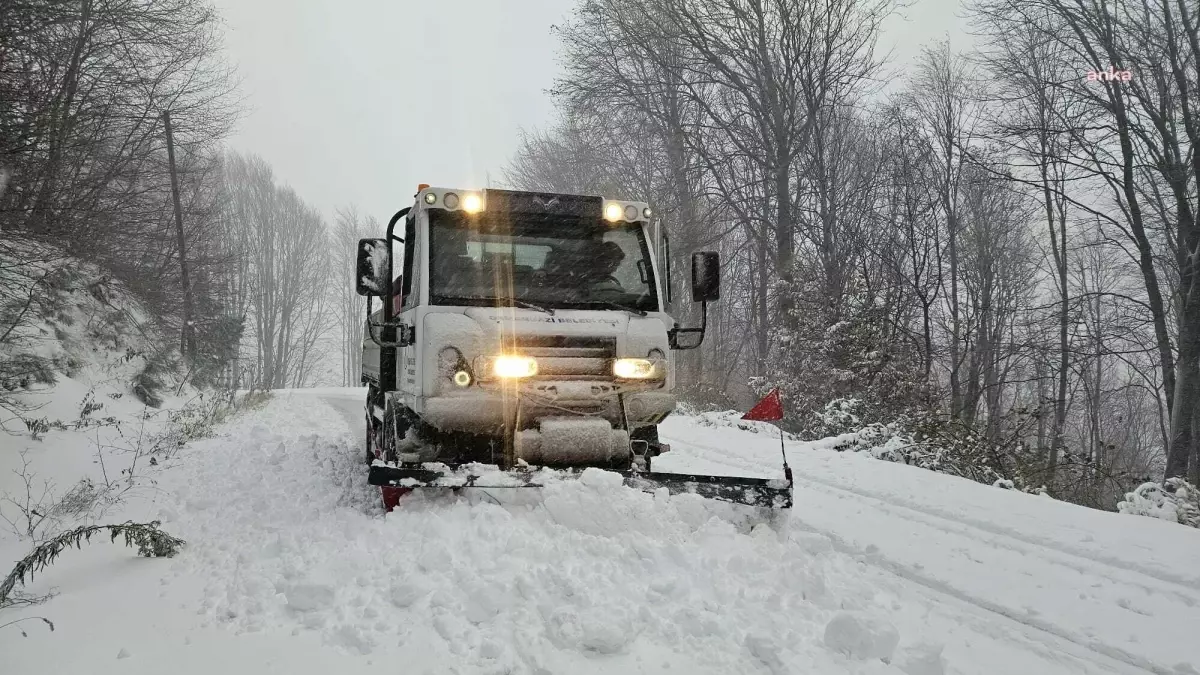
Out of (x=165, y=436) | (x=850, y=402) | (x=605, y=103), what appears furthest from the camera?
(x=605, y=103)

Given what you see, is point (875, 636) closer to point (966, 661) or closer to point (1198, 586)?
point (966, 661)

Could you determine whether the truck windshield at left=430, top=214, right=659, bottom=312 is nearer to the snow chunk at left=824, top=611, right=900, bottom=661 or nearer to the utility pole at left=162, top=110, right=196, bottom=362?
the snow chunk at left=824, top=611, right=900, bottom=661

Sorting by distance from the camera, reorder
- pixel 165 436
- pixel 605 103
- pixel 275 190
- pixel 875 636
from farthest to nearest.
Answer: pixel 275 190 < pixel 605 103 < pixel 165 436 < pixel 875 636

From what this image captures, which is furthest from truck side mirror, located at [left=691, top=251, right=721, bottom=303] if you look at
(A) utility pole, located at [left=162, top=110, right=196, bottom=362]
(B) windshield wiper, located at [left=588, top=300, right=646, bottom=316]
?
(A) utility pole, located at [left=162, top=110, right=196, bottom=362]

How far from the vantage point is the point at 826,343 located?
1323 centimetres

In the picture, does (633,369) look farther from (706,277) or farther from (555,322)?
(706,277)

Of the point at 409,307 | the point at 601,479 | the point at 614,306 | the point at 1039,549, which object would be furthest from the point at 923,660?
the point at 409,307

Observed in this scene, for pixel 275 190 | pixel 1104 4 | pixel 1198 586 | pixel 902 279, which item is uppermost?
pixel 275 190

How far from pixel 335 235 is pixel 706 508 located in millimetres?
53439

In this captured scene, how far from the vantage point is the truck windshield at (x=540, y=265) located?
4.90 metres

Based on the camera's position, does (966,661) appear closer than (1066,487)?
Yes

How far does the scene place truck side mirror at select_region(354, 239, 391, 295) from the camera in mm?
4871

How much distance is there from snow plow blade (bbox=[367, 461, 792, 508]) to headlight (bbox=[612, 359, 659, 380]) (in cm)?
74

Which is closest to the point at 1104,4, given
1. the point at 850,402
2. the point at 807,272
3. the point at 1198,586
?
the point at 807,272
